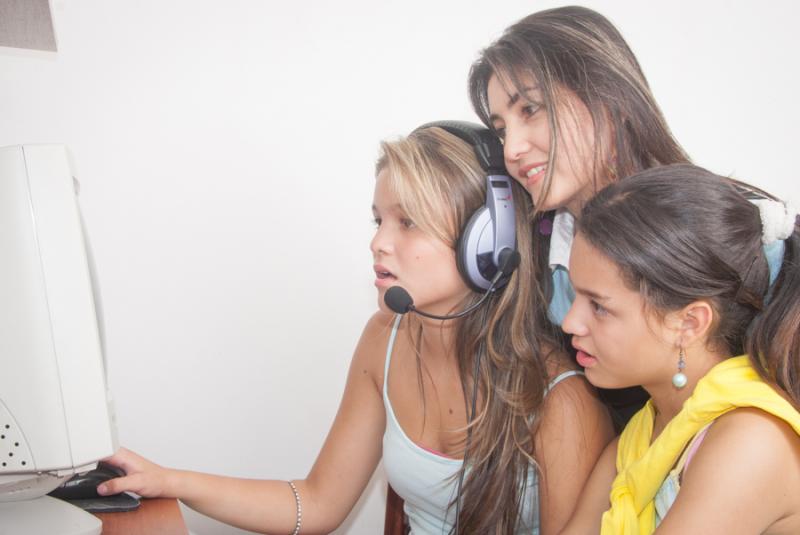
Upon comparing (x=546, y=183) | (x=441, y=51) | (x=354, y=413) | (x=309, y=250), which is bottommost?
(x=354, y=413)

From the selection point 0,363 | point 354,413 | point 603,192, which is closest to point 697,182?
point 603,192

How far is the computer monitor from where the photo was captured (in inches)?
27.7

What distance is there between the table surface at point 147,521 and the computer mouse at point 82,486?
0.13ft

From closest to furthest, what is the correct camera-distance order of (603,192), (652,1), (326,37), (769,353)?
(769,353) < (603,192) < (326,37) < (652,1)

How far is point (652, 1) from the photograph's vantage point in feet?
5.40

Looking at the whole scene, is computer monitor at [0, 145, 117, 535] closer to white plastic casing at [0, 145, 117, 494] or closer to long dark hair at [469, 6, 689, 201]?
white plastic casing at [0, 145, 117, 494]

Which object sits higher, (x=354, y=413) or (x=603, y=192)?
(x=603, y=192)

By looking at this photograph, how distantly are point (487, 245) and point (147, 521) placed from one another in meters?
0.58

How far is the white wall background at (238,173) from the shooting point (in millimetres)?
1298

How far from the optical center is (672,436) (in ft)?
2.84

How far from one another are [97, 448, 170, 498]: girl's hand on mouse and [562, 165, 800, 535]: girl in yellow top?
610 mm

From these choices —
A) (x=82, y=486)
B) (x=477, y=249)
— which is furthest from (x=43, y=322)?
(x=477, y=249)

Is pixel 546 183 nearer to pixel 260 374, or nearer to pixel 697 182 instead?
pixel 697 182

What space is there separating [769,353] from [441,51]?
95cm
